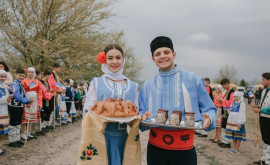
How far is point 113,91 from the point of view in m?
2.76

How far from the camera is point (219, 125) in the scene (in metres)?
7.57

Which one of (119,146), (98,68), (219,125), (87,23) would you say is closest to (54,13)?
(87,23)

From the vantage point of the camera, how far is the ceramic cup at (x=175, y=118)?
2.20 meters

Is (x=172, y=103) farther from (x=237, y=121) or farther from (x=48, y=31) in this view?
(x=48, y=31)

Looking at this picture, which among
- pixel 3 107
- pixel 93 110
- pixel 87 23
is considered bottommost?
pixel 3 107

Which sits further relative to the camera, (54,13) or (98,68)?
(98,68)

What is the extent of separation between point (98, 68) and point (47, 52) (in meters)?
6.40

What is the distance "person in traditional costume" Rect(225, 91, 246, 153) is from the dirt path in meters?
0.50

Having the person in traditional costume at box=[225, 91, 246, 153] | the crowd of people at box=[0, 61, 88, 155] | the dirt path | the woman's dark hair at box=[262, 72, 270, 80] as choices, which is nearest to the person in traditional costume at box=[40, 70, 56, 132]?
the crowd of people at box=[0, 61, 88, 155]

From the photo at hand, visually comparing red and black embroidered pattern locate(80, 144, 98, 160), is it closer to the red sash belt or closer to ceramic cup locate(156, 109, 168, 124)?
the red sash belt

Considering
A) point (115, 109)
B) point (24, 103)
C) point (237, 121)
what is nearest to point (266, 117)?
point (237, 121)

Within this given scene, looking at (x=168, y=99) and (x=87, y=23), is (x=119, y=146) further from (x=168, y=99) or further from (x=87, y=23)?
(x=87, y=23)

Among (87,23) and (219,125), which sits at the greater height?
(87,23)

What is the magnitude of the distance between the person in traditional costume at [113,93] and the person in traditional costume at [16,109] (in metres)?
4.11
